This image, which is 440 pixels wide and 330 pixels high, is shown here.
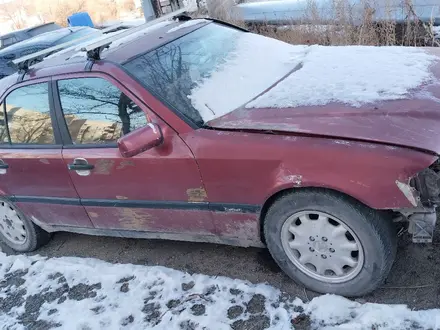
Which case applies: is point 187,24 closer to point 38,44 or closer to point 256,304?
point 256,304

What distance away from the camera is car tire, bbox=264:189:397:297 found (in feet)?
8.32

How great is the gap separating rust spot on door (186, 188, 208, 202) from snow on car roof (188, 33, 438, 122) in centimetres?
45

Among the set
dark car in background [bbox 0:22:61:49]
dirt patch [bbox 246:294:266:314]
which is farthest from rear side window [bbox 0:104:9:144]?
dark car in background [bbox 0:22:61:49]

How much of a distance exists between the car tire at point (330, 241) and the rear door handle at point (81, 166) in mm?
1284

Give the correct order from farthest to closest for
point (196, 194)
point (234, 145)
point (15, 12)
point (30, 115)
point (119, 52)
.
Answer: point (15, 12)
point (30, 115)
point (119, 52)
point (196, 194)
point (234, 145)

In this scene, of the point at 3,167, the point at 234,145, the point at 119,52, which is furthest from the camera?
the point at 3,167

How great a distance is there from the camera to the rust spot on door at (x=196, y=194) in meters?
2.92

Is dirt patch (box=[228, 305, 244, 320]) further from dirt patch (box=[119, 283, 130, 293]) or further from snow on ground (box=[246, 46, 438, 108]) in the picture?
snow on ground (box=[246, 46, 438, 108])

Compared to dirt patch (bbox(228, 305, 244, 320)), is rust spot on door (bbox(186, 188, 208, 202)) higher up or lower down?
higher up

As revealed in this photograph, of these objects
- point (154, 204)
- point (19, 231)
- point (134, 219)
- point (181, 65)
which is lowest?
point (19, 231)

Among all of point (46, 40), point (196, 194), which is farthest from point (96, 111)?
point (46, 40)

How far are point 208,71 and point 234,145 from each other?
2.57ft

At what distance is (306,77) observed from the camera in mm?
3248

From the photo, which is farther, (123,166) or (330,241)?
(123,166)
